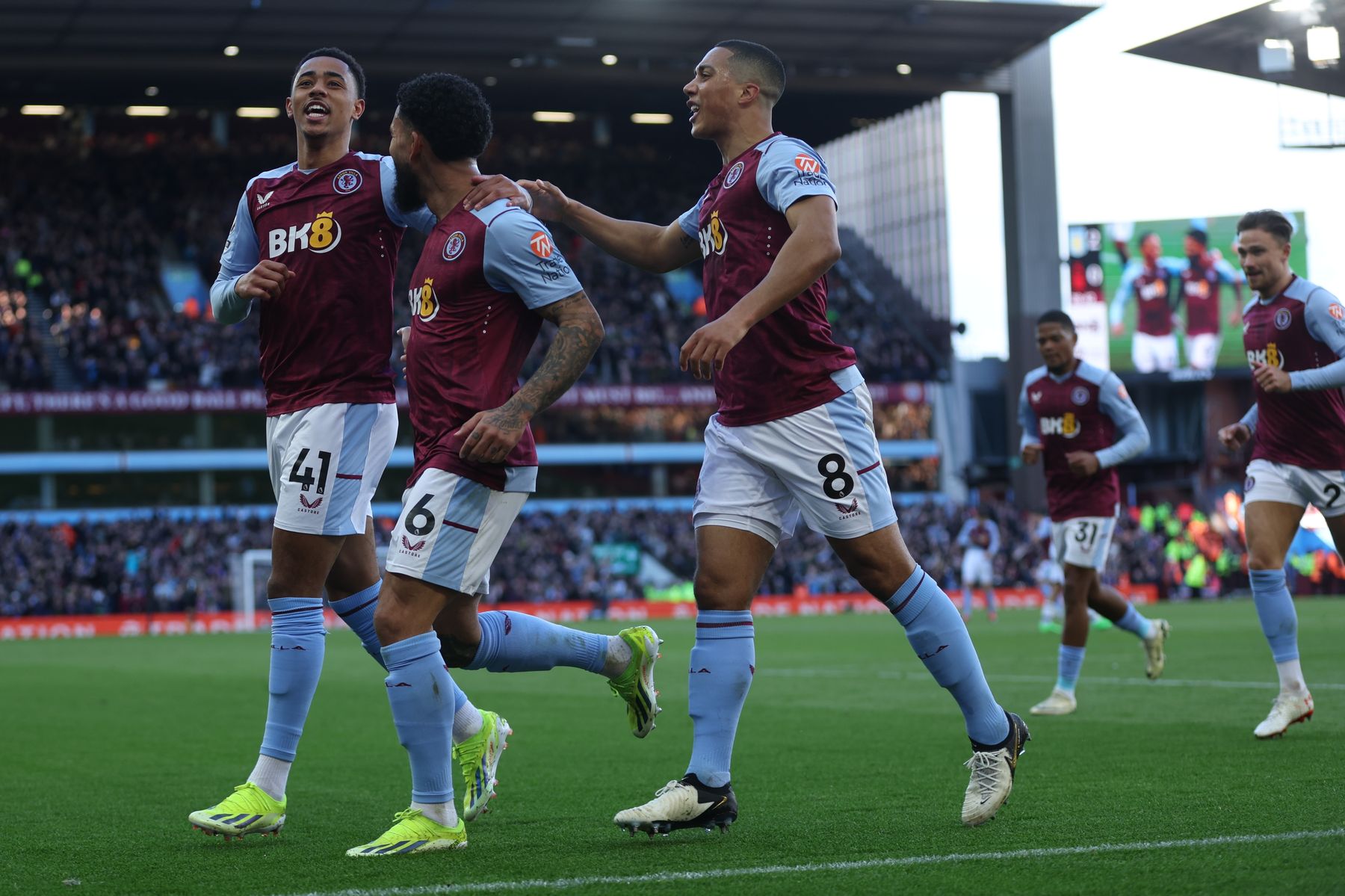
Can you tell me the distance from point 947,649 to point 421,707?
65.6 inches

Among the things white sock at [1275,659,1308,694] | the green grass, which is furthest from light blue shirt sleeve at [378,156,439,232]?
white sock at [1275,659,1308,694]

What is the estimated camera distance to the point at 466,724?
542 centimetres

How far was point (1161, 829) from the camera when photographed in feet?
15.6

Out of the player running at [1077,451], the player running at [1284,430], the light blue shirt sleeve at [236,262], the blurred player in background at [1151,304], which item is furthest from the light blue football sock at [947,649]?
the blurred player in background at [1151,304]

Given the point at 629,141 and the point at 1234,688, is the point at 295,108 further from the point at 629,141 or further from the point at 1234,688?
the point at 629,141

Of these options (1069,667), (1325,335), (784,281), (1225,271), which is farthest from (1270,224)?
(1225,271)

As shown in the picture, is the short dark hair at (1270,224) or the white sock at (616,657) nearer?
the white sock at (616,657)

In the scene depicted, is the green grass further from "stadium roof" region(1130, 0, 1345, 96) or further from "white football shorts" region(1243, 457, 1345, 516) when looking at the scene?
"stadium roof" region(1130, 0, 1345, 96)

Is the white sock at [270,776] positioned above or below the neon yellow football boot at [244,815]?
above

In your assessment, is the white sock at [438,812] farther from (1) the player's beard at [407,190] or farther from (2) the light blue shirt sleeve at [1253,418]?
(2) the light blue shirt sleeve at [1253,418]

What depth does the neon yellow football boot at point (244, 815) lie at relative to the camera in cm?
498

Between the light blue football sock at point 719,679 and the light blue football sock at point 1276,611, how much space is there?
3993 millimetres

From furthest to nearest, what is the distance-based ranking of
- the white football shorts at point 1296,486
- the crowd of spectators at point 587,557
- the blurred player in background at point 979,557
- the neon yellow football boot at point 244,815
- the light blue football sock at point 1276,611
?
the crowd of spectators at point 587,557 < the blurred player in background at point 979,557 < the light blue football sock at point 1276,611 < the white football shorts at point 1296,486 < the neon yellow football boot at point 244,815

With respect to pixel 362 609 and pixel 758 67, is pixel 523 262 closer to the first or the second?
pixel 758 67
